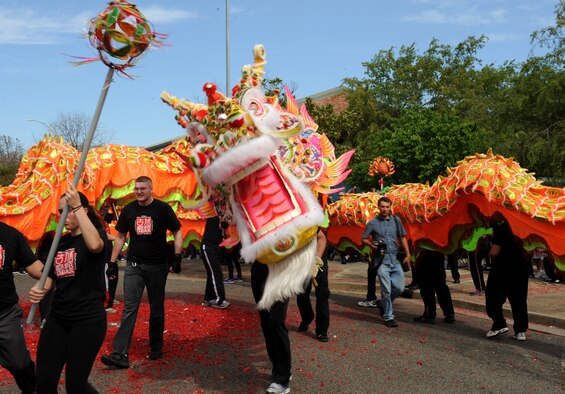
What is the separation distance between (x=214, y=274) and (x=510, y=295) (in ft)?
13.3

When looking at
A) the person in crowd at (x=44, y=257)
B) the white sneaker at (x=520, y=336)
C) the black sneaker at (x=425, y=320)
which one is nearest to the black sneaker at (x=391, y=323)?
the black sneaker at (x=425, y=320)

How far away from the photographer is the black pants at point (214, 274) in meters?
8.38

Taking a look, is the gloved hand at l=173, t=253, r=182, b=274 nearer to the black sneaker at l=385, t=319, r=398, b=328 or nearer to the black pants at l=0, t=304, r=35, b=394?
the black pants at l=0, t=304, r=35, b=394

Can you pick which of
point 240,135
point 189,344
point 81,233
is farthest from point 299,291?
point 189,344

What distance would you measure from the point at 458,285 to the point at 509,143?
1377 centimetres

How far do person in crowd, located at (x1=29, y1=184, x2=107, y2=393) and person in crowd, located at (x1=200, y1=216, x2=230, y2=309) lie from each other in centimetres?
452

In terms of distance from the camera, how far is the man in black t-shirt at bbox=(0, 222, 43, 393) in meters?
3.87

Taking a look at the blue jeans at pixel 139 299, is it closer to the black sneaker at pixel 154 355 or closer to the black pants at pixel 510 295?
the black sneaker at pixel 154 355

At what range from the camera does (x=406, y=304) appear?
30.6 feet

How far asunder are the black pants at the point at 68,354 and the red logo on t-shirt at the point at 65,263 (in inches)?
11.9

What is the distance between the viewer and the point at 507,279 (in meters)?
6.57

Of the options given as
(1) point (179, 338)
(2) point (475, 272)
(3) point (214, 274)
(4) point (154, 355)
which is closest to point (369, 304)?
(2) point (475, 272)

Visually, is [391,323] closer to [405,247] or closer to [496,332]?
[405,247]

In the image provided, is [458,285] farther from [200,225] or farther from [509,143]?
[509,143]
